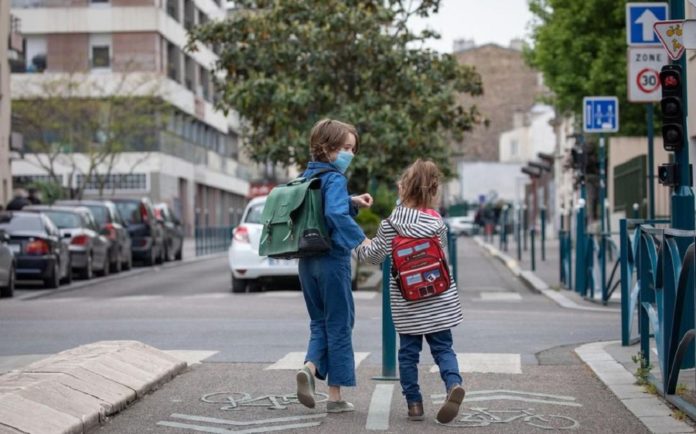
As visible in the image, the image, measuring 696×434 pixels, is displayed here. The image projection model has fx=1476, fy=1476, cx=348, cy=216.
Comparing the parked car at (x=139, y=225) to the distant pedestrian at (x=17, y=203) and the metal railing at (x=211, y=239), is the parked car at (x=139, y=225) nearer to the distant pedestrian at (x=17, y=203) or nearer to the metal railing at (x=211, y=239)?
the distant pedestrian at (x=17, y=203)

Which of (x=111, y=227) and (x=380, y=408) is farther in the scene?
(x=111, y=227)

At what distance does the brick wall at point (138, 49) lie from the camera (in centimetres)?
6581

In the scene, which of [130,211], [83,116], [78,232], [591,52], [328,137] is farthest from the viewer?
[83,116]

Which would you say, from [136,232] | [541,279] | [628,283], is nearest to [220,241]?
[136,232]

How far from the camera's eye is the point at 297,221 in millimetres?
8555

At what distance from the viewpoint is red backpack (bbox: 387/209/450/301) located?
8.21m

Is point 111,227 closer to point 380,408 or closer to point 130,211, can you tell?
point 130,211

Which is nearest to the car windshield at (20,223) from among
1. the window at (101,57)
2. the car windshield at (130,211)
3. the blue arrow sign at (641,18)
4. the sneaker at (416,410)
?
the car windshield at (130,211)

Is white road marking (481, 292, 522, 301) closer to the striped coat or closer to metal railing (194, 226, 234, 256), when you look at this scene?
the striped coat

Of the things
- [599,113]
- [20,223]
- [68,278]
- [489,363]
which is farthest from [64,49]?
[489,363]

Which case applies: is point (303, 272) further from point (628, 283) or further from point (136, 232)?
point (136, 232)

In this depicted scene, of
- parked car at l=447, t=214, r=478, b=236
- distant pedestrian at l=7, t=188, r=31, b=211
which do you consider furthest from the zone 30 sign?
parked car at l=447, t=214, r=478, b=236

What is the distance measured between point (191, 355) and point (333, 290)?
389 centimetres

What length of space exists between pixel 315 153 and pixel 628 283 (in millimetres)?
4609
